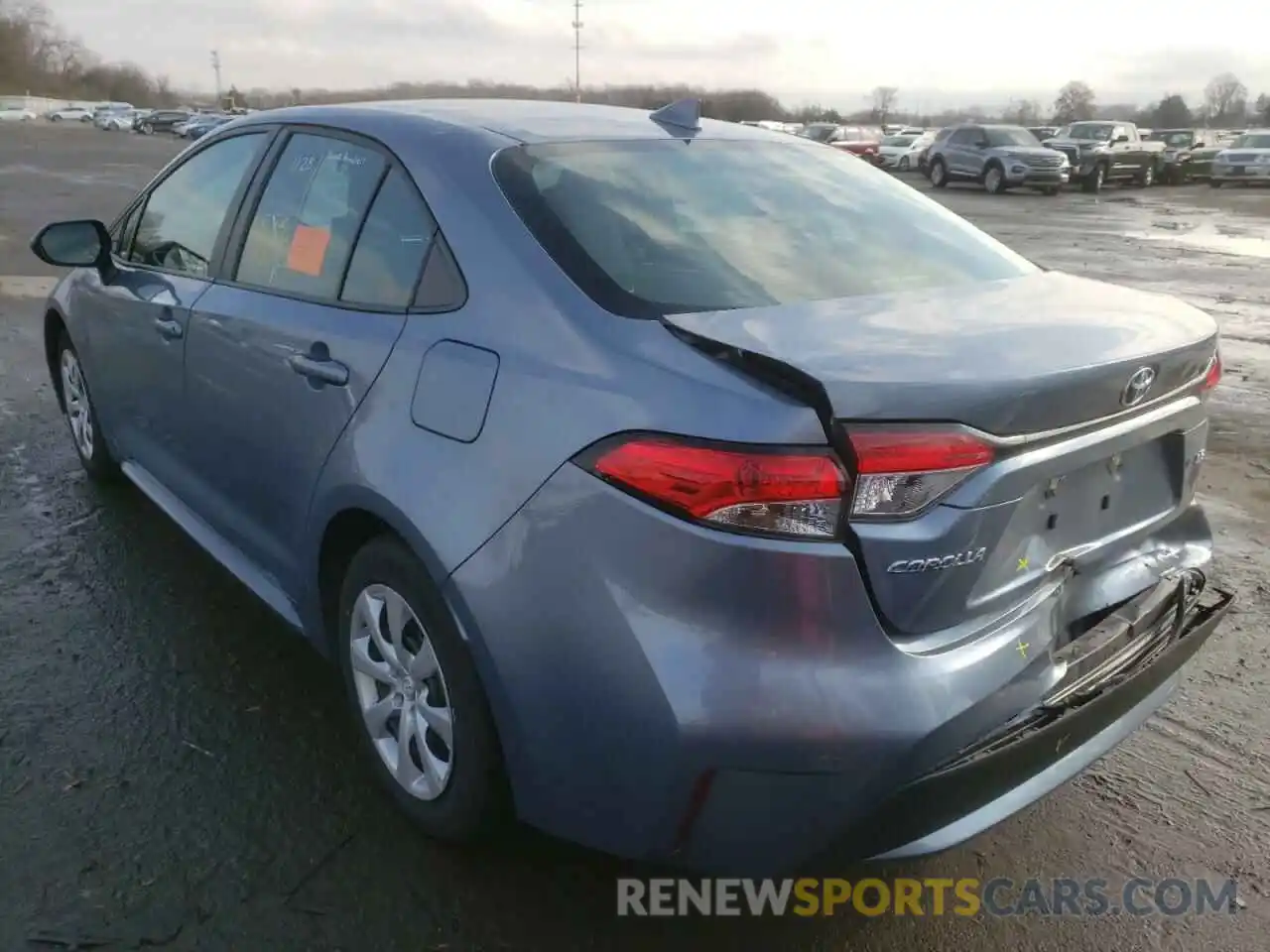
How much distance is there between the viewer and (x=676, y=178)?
2.81 metres

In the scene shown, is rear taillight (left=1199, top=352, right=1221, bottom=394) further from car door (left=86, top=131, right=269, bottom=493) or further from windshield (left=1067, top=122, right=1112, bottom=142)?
windshield (left=1067, top=122, right=1112, bottom=142)

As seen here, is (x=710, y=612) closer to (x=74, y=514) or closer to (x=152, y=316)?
(x=152, y=316)

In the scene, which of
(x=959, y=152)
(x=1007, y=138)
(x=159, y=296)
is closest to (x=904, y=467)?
(x=159, y=296)

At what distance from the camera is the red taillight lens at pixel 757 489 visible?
1.88 m

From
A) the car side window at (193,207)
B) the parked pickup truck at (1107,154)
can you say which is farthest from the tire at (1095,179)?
the car side window at (193,207)

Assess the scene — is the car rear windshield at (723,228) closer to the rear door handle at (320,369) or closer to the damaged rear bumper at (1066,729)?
the rear door handle at (320,369)

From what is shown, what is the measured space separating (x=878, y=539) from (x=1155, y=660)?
0.98m

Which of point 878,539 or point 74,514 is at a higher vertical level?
point 878,539

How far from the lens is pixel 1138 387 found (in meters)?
2.24

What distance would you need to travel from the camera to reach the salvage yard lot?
238cm

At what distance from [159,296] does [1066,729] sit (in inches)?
124

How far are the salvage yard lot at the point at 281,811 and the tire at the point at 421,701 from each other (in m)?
0.16

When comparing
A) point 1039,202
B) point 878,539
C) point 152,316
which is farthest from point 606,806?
point 1039,202

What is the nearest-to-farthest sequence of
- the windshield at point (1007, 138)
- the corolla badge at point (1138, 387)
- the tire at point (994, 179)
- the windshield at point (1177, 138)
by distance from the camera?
the corolla badge at point (1138, 387)
the tire at point (994, 179)
the windshield at point (1007, 138)
the windshield at point (1177, 138)
